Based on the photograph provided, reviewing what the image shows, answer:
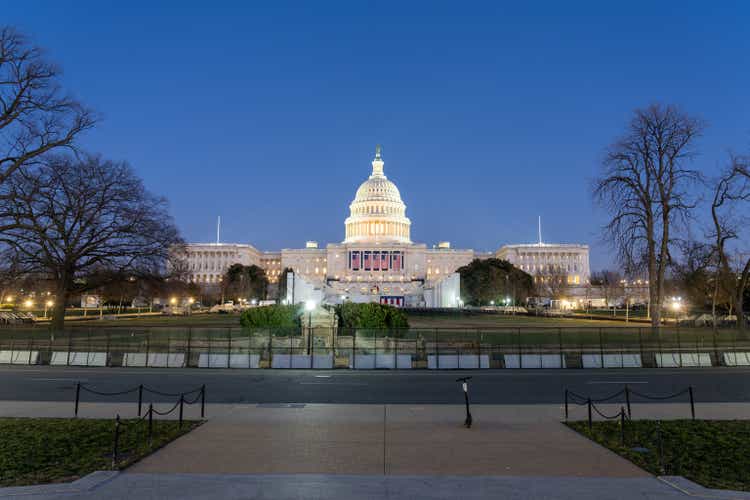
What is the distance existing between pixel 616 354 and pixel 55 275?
3943 cm

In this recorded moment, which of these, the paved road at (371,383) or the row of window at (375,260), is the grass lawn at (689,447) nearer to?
the paved road at (371,383)

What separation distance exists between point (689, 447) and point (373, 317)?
26460mm

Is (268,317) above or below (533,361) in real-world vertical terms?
above

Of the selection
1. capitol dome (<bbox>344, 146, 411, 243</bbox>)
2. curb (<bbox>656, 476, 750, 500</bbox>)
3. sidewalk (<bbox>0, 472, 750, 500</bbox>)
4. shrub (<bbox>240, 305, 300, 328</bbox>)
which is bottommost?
sidewalk (<bbox>0, 472, 750, 500</bbox>)

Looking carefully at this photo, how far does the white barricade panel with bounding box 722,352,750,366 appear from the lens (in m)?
28.8

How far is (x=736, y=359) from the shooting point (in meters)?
28.9

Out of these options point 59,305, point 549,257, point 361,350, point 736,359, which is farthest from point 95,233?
point 549,257

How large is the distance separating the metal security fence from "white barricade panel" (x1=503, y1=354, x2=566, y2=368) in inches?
0.6

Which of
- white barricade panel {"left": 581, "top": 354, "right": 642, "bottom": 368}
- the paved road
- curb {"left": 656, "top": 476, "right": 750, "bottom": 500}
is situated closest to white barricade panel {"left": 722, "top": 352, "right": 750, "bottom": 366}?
the paved road

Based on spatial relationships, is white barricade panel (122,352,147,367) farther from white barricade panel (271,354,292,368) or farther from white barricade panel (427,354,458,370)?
white barricade panel (427,354,458,370)

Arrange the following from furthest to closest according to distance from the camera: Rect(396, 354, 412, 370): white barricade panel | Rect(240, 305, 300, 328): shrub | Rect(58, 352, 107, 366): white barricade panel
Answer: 1. Rect(240, 305, 300, 328): shrub
2. Rect(58, 352, 107, 366): white barricade panel
3. Rect(396, 354, 412, 370): white barricade panel

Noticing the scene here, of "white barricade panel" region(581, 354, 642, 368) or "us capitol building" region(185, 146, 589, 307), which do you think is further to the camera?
"us capitol building" region(185, 146, 589, 307)

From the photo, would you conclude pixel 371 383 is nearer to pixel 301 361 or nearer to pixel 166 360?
pixel 301 361

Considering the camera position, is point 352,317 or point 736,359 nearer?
point 736,359
